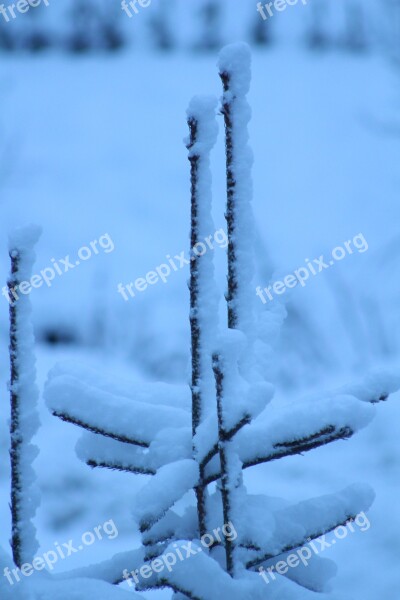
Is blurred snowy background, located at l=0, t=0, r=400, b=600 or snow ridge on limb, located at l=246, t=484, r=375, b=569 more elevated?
blurred snowy background, located at l=0, t=0, r=400, b=600

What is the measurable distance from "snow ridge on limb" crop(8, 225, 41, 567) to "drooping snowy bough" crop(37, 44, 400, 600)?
0.04 meters

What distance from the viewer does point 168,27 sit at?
685 inches

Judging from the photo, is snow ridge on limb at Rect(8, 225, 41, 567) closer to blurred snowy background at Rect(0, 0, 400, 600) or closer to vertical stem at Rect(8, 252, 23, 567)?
vertical stem at Rect(8, 252, 23, 567)

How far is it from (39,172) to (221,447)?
47.0 ft

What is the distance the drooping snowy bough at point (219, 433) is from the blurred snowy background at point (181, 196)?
1.02 m

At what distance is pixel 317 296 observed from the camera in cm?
881

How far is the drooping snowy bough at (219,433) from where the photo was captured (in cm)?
86

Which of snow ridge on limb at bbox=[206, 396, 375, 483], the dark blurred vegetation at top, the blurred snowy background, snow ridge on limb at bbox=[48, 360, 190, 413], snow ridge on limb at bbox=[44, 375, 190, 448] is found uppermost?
the dark blurred vegetation at top

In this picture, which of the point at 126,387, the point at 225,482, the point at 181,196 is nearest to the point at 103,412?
the point at 126,387

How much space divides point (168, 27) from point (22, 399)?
17.9 meters

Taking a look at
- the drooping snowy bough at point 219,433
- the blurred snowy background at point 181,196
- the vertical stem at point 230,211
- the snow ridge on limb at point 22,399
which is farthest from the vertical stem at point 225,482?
the blurred snowy background at point 181,196

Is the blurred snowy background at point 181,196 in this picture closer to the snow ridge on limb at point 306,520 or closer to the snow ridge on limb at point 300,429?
Answer: the snow ridge on limb at point 306,520

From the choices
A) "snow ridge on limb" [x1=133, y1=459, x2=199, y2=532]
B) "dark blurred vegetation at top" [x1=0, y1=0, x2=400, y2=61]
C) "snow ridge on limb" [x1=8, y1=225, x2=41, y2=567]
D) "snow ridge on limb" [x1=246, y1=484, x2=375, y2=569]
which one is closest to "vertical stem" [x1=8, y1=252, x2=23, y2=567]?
"snow ridge on limb" [x1=8, y1=225, x2=41, y2=567]

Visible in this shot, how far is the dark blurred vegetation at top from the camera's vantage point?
16016 millimetres
